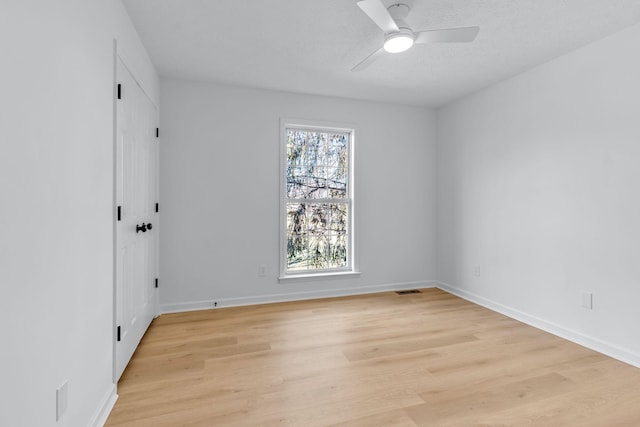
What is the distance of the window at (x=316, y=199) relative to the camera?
12.7 ft

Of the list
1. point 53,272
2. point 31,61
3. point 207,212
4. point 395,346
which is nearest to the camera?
point 31,61

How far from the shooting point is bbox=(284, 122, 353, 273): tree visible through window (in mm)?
3898

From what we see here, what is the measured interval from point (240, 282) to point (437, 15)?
3124 millimetres

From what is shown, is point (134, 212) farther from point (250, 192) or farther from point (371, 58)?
point (371, 58)

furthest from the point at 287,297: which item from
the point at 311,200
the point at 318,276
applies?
the point at 311,200

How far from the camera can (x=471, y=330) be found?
115 inches

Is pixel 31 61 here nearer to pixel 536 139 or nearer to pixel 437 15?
pixel 437 15

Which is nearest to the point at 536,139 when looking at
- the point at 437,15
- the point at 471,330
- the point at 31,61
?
the point at 437,15

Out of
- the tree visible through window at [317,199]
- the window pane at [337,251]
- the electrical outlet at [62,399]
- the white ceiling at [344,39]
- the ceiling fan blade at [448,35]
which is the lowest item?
the electrical outlet at [62,399]

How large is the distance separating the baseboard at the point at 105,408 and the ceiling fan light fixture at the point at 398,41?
2.81m

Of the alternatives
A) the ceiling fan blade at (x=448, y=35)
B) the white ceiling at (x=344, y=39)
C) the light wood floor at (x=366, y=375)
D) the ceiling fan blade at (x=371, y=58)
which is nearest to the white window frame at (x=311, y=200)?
the white ceiling at (x=344, y=39)

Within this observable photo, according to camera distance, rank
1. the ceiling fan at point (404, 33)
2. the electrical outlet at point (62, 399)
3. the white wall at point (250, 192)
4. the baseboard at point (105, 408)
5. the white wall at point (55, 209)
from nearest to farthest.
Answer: the white wall at point (55, 209) → the electrical outlet at point (62, 399) → the baseboard at point (105, 408) → the ceiling fan at point (404, 33) → the white wall at point (250, 192)

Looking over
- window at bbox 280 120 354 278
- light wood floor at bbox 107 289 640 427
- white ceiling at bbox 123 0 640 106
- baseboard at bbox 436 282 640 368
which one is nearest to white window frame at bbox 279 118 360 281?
window at bbox 280 120 354 278

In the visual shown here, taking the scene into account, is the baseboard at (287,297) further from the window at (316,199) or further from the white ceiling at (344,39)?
the white ceiling at (344,39)
